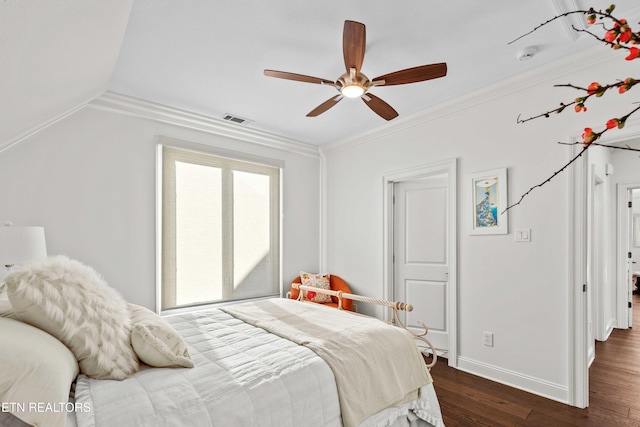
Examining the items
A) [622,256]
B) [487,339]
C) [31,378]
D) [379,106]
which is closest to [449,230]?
[487,339]

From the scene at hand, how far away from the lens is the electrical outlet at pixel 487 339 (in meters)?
2.93

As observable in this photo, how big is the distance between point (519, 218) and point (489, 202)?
276 mm

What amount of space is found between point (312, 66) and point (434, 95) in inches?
49.2

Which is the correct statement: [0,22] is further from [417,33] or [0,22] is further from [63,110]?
[417,33]

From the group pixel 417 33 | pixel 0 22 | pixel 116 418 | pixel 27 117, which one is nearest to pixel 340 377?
pixel 116 418

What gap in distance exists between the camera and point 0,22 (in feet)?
3.53

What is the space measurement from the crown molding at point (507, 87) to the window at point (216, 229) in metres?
1.59

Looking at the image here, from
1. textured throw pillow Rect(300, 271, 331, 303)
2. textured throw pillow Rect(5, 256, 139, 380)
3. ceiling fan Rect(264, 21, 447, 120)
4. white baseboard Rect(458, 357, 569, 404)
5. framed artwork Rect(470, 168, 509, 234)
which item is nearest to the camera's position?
textured throw pillow Rect(5, 256, 139, 380)

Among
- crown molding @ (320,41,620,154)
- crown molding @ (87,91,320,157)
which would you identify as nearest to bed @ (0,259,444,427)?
crown molding @ (87,91,320,157)

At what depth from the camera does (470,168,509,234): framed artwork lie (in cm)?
290

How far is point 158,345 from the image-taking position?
1.43 m

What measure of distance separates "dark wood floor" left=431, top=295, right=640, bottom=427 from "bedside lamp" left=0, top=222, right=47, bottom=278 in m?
2.86

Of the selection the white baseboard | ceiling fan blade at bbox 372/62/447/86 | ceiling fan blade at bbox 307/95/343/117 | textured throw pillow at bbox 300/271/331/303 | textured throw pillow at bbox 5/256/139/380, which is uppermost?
ceiling fan blade at bbox 372/62/447/86

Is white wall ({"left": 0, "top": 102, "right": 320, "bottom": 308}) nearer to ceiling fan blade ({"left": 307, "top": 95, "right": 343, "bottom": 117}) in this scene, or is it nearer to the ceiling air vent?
the ceiling air vent
